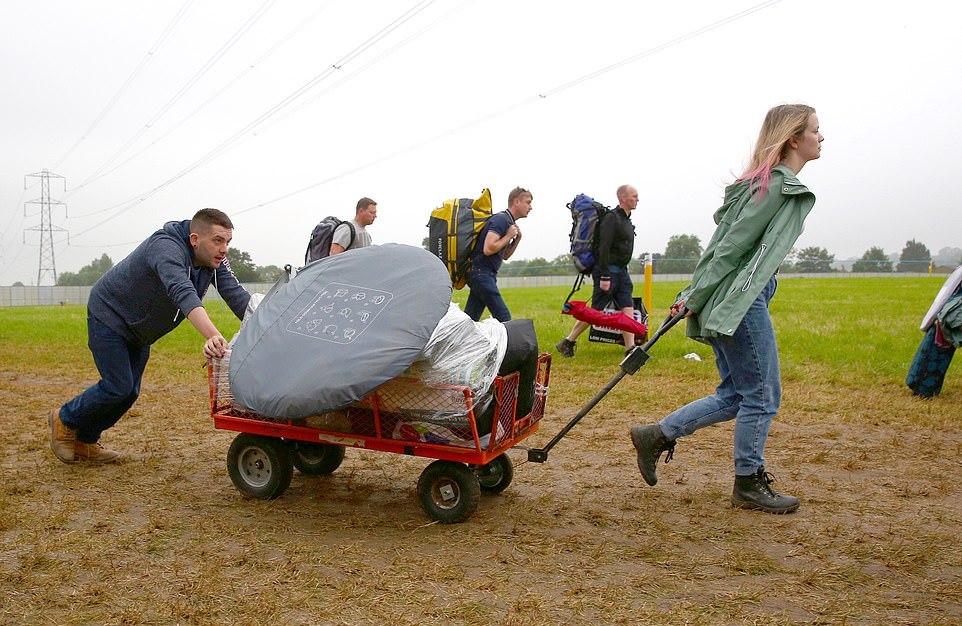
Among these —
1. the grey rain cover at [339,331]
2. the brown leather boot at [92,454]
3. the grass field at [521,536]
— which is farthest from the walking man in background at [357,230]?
the grey rain cover at [339,331]

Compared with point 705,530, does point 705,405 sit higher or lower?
higher

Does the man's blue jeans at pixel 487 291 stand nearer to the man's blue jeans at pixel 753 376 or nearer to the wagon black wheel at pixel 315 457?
the wagon black wheel at pixel 315 457

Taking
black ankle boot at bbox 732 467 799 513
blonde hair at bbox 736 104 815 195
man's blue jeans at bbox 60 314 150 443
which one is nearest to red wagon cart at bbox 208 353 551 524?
man's blue jeans at bbox 60 314 150 443

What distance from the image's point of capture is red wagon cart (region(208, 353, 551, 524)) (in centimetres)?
408

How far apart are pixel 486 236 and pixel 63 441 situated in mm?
4495

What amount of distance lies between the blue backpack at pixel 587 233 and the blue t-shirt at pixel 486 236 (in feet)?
5.17

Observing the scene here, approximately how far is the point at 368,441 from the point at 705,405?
6.34ft

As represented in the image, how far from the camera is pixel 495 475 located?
4.77 meters

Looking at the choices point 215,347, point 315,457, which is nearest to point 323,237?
point 315,457

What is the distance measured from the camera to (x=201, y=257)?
504 centimetres

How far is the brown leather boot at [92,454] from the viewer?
5496 millimetres

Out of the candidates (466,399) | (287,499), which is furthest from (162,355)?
(466,399)

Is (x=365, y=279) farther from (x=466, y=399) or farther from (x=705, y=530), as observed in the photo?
(x=705, y=530)

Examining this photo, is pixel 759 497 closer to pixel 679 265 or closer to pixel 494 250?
pixel 494 250
